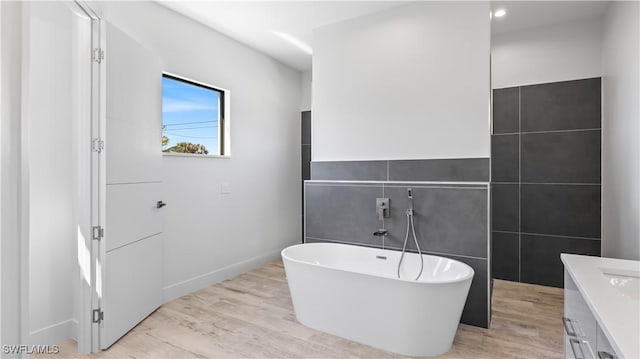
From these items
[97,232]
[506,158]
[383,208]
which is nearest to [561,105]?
[506,158]

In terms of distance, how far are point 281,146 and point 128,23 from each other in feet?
7.53

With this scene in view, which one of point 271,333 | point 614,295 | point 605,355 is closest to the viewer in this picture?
point 605,355

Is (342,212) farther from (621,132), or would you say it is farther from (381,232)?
(621,132)

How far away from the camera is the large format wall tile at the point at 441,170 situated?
263 centimetres

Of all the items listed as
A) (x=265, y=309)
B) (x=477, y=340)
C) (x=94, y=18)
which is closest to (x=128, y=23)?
(x=94, y=18)

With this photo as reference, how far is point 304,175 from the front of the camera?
4.84m

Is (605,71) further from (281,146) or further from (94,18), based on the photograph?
(94,18)

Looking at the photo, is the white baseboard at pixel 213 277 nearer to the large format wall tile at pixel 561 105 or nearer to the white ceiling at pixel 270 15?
the white ceiling at pixel 270 15

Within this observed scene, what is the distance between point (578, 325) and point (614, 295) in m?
0.29

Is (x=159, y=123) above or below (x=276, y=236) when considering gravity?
above

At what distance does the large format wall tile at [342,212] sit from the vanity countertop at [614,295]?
5.25 feet

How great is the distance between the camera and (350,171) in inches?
128

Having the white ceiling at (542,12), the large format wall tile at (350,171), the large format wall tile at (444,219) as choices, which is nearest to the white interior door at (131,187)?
the large format wall tile at (350,171)

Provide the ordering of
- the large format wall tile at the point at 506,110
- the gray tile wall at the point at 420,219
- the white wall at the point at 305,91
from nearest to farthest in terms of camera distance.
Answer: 1. the gray tile wall at the point at 420,219
2. the large format wall tile at the point at 506,110
3. the white wall at the point at 305,91
